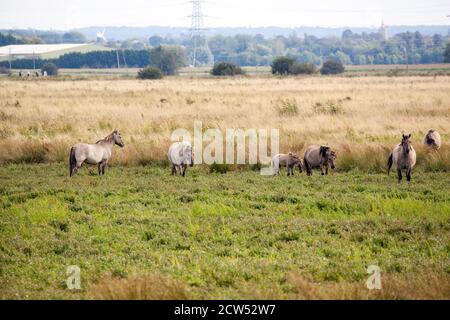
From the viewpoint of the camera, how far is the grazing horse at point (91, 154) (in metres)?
17.4

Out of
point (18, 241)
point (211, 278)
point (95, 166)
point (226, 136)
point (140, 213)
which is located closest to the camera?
point (211, 278)

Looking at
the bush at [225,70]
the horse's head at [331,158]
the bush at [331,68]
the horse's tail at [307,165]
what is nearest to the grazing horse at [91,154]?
the horse's tail at [307,165]

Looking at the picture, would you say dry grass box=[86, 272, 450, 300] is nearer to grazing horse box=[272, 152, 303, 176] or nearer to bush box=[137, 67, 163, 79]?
grazing horse box=[272, 152, 303, 176]

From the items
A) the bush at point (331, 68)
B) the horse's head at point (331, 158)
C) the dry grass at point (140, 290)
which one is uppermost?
the dry grass at point (140, 290)

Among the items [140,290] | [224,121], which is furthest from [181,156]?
[140,290]

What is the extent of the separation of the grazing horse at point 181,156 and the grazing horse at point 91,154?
1.70m

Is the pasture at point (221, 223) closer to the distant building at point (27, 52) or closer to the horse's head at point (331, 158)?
the horse's head at point (331, 158)

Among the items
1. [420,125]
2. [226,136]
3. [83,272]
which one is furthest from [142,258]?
[420,125]

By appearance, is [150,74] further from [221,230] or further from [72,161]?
[221,230]

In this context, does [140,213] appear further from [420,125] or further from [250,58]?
[250,58]

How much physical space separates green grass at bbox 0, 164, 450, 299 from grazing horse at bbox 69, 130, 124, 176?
0.39 meters

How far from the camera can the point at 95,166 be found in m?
19.8

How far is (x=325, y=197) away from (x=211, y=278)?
Result: 594 cm

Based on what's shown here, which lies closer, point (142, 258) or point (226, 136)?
point (142, 258)
